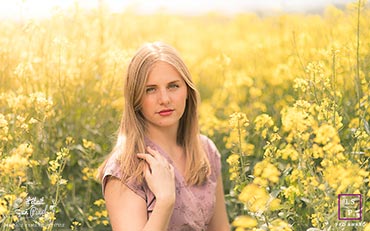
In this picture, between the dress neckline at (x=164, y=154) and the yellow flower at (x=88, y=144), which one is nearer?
the dress neckline at (x=164, y=154)

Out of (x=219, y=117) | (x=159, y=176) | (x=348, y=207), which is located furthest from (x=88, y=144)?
(x=219, y=117)

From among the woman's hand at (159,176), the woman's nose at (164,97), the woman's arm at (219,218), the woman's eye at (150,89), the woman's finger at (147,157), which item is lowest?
the woman's arm at (219,218)

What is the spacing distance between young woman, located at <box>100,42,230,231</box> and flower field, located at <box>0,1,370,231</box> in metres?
0.17

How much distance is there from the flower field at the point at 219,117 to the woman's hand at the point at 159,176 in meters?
0.25

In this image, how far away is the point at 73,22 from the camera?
13.8ft

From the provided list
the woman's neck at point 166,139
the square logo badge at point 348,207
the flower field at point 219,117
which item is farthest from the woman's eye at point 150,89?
the square logo badge at point 348,207

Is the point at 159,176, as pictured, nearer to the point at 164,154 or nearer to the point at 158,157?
the point at 158,157

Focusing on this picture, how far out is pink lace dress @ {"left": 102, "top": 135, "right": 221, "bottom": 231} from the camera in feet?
9.00

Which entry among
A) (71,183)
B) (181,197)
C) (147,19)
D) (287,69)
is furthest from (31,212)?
(147,19)

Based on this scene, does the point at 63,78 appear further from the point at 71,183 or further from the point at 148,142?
the point at 148,142

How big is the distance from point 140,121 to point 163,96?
179 millimetres

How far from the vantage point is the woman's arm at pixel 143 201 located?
2.57 metres

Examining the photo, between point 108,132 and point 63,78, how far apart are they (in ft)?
1.57

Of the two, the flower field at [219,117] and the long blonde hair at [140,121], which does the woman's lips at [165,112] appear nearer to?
the long blonde hair at [140,121]
